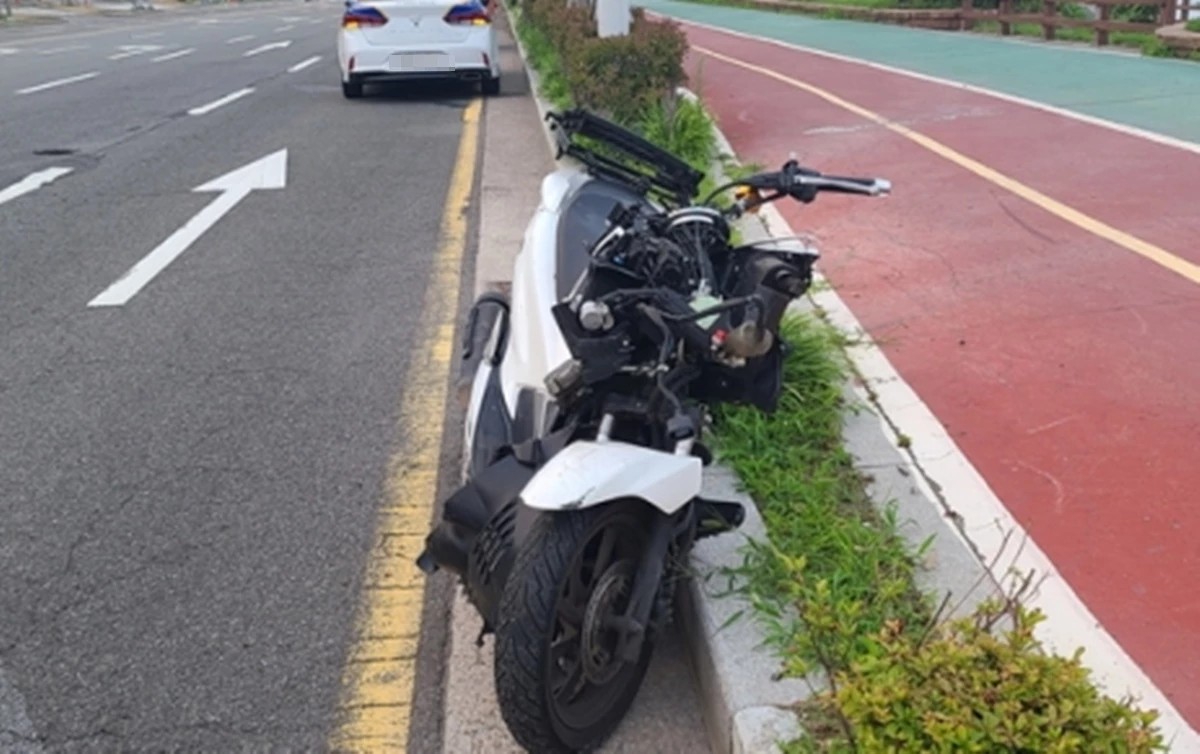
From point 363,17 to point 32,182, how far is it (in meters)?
5.12

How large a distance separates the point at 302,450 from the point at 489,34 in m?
10.7

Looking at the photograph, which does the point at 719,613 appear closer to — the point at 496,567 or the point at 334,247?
the point at 496,567

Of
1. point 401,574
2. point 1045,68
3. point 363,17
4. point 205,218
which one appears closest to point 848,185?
point 401,574

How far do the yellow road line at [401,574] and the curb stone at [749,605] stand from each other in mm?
842

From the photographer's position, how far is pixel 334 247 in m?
8.27

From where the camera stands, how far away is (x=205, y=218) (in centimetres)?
918

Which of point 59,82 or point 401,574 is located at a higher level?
point 59,82

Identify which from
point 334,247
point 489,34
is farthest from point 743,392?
point 489,34

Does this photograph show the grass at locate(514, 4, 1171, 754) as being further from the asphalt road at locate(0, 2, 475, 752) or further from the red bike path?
the asphalt road at locate(0, 2, 475, 752)

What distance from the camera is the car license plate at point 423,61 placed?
1473cm

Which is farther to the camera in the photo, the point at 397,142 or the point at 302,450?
the point at 397,142

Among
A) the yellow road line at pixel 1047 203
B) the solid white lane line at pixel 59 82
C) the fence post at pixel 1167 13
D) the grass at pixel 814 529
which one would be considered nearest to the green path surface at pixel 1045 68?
the fence post at pixel 1167 13

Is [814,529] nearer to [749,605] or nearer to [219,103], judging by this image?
[749,605]

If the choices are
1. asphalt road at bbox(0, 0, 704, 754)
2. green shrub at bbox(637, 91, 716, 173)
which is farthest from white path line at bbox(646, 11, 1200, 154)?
asphalt road at bbox(0, 0, 704, 754)
